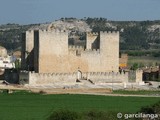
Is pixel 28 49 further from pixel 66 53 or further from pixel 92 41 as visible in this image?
pixel 92 41

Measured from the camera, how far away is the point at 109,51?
195 ft

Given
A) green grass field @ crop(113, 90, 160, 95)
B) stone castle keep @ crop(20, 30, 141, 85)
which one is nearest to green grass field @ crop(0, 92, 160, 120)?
green grass field @ crop(113, 90, 160, 95)

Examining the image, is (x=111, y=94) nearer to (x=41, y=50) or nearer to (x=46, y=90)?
(x=46, y=90)

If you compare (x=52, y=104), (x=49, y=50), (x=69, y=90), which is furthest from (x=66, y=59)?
(x=52, y=104)

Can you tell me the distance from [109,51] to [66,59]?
430 centimetres

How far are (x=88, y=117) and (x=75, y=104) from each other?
1098 centimetres

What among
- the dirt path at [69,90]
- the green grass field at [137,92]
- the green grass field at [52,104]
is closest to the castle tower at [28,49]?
the dirt path at [69,90]

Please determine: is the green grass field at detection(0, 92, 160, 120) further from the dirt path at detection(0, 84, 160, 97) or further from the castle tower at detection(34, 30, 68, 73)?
the castle tower at detection(34, 30, 68, 73)

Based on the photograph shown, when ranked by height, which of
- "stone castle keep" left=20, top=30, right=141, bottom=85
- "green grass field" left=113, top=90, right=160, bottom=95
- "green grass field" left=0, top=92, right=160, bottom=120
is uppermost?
"stone castle keep" left=20, top=30, right=141, bottom=85

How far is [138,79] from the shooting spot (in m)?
59.8

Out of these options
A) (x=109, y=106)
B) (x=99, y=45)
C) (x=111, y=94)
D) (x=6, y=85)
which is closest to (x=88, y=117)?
(x=109, y=106)

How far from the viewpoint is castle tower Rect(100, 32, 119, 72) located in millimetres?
58938

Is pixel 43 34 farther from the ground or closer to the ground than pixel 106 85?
farther from the ground

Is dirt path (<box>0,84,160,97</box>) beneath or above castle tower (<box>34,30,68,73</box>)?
beneath
